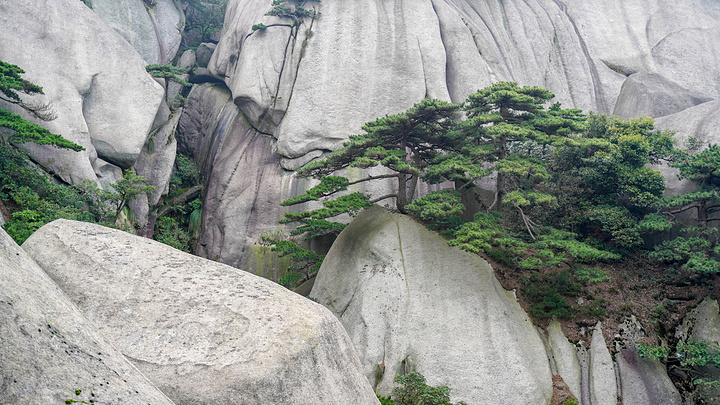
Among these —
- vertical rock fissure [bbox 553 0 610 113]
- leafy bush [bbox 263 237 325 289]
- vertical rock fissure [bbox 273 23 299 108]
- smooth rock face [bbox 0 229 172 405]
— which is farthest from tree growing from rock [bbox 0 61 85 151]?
vertical rock fissure [bbox 553 0 610 113]

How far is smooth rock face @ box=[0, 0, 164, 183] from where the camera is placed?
15.2 m

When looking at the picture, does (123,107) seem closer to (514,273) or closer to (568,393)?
(514,273)

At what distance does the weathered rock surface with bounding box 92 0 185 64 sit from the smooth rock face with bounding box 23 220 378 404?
20104 mm

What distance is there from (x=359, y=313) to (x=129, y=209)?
9937 mm

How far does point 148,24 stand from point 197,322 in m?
22.9

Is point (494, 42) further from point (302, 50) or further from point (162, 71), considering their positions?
point (162, 71)

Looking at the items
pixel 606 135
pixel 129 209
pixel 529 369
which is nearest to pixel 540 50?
pixel 606 135

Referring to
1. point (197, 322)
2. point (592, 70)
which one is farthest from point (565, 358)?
point (592, 70)

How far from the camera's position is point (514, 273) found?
1267cm

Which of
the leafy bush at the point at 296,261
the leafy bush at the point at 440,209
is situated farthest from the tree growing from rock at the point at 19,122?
the leafy bush at the point at 440,209

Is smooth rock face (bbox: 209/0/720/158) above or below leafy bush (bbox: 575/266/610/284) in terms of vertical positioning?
above

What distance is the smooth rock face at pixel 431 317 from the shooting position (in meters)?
10.7

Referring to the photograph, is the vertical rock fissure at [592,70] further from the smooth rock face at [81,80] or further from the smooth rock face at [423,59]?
the smooth rock face at [81,80]

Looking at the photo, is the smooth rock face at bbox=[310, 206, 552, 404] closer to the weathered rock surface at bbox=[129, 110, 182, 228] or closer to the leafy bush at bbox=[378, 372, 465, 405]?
the leafy bush at bbox=[378, 372, 465, 405]
